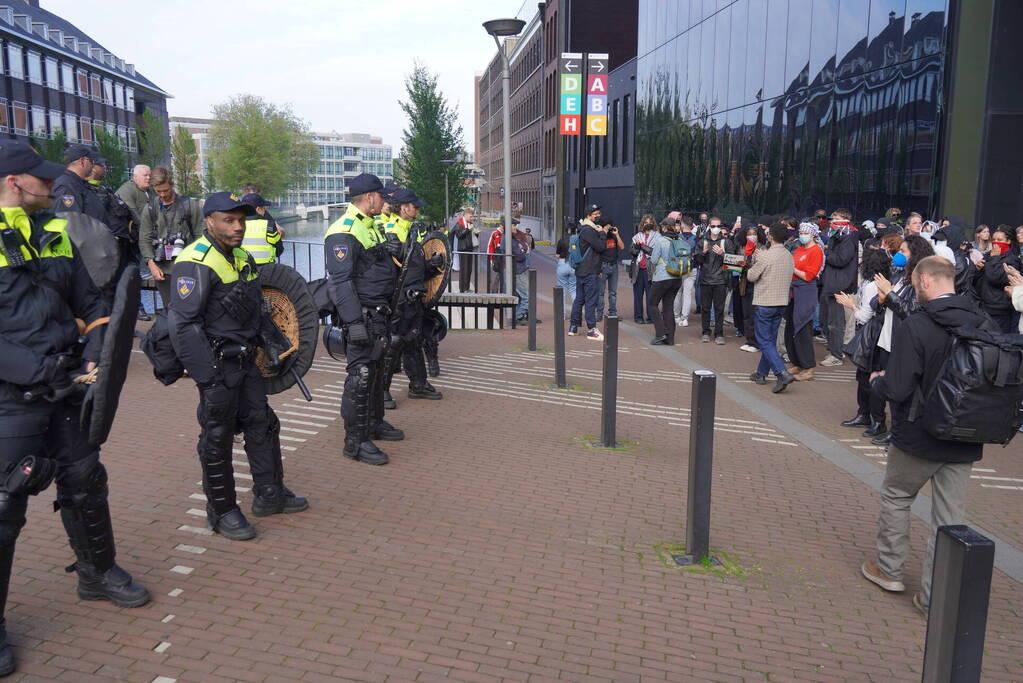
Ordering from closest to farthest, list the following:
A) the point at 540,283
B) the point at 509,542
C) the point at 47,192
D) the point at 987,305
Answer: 1. the point at 47,192
2. the point at 509,542
3. the point at 987,305
4. the point at 540,283

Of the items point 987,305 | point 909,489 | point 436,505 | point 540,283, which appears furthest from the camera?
point 540,283

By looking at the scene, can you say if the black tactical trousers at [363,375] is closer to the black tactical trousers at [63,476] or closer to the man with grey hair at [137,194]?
the black tactical trousers at [63,476]

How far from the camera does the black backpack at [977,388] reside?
13.0 ft

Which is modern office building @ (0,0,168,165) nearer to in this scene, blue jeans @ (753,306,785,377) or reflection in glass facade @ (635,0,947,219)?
reflection in glass facade @ (635,0,947,219)

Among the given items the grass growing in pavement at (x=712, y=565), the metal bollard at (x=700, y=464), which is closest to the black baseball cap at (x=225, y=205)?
the metal bollard at (x=700, y=464)

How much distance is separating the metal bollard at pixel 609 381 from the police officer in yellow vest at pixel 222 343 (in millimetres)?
3035

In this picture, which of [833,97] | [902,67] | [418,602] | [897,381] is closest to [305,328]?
[418,602]

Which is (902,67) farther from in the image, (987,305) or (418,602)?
(418,602)

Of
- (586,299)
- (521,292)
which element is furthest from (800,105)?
(521,292)

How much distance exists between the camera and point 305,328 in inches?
207

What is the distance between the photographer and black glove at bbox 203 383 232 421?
4676mm

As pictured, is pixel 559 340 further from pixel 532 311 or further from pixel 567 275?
pixel 567 275

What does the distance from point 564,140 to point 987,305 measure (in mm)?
40042

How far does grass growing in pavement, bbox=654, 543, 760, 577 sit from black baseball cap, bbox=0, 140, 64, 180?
3.79 metres
